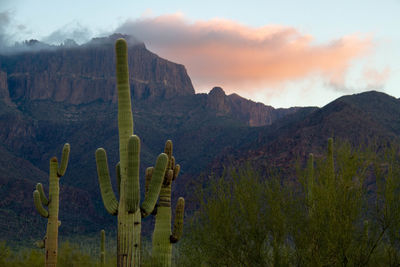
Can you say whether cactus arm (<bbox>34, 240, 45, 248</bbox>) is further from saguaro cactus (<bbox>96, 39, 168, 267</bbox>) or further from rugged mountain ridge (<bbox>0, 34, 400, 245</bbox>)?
rugged mountain ridge (<bbox>0, 34, 400, 245</bbox>)

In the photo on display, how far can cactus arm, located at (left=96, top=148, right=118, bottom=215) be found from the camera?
9141mm

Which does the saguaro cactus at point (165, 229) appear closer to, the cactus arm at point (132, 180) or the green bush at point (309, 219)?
the cactus arm at point (132, 180)

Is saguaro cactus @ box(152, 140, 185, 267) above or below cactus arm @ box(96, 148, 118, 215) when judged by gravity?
below

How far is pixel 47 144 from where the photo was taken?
164m

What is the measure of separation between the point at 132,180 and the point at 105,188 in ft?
2.79

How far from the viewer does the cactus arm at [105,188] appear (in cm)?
914

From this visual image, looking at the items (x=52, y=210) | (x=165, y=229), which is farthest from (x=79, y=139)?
(x=165, y=229)

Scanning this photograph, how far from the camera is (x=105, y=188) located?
9367 millimetres

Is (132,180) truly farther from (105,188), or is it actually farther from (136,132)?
(136,132)

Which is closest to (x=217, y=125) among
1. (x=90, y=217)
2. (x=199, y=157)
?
(x=199, y=157)

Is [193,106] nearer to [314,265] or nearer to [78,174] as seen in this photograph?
[78,174]

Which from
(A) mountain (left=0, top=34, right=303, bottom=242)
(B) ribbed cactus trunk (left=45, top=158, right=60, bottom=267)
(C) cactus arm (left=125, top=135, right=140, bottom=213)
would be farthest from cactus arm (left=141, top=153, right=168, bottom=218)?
(A) mountain (left=0, top=34, right=303, bottom=242)

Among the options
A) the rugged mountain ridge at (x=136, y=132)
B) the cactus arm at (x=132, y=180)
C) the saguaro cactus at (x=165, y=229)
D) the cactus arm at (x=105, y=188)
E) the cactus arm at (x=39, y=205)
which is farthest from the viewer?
the rugged mountain ridge at (x=136, y=132)

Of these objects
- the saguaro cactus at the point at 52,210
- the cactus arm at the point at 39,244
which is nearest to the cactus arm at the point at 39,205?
the saguaro cactus at the point at 52,210
